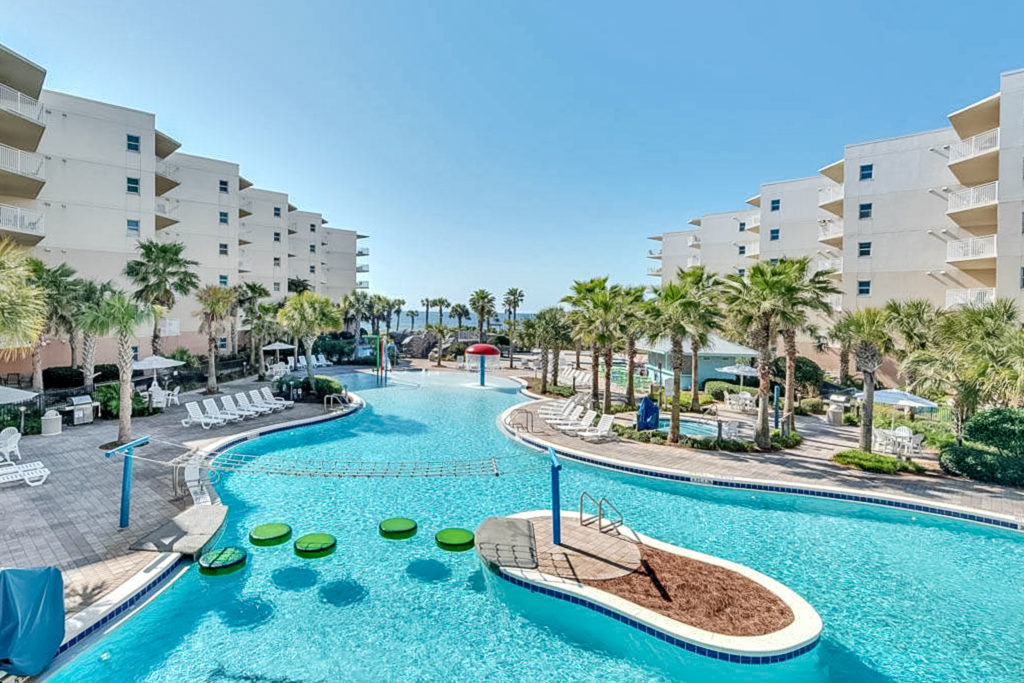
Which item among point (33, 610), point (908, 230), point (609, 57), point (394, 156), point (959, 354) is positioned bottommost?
point (33, 610)

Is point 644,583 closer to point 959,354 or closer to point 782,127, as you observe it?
point 959,354

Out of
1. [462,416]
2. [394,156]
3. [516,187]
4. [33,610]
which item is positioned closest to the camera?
[33,610]

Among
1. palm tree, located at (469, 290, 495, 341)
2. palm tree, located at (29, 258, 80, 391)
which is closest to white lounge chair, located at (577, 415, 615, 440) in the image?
palm tree, located at (29, 258, 80, 391)

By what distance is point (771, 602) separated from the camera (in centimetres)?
766

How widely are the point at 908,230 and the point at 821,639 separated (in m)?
32.0

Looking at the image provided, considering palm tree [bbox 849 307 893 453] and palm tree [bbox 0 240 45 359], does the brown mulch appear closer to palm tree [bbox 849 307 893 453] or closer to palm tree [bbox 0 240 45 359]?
palm tree [bbox 849 307 893 453]

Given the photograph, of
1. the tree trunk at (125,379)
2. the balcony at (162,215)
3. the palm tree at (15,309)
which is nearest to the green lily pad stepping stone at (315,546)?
the palm tree at (15,309)

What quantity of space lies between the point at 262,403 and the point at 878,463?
2313 centimetres

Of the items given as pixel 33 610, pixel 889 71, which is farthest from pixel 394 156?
pixel 33 610

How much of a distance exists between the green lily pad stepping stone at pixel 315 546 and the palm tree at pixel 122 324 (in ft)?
31.8

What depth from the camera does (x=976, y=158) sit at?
998 inches

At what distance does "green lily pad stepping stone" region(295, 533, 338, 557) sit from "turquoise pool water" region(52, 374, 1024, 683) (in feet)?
1.41

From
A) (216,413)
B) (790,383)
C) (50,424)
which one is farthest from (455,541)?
(50,424)

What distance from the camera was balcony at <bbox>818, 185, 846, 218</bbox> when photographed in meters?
32.4
